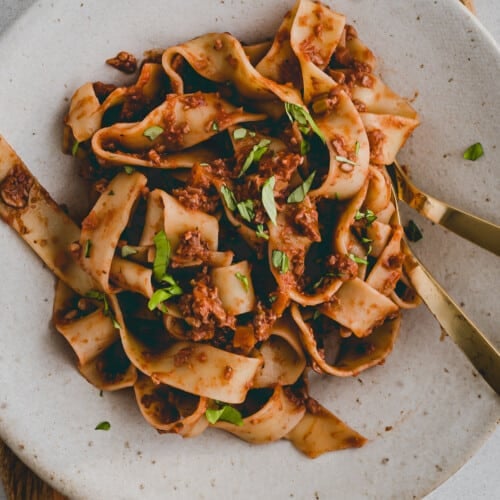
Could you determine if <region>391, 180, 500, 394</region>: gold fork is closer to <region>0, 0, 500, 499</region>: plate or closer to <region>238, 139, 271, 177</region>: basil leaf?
<region>0, 0, 500, 499</region>: plate

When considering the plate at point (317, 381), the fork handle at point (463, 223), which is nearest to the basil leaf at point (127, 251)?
the plate at point (317, 381)

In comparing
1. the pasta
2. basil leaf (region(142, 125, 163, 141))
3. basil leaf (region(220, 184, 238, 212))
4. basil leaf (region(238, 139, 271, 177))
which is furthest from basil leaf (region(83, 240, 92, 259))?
basil leaf (region(238, 139, 271, 177))

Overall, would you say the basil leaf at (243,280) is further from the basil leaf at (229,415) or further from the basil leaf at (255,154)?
the basil leaf at (229,415)

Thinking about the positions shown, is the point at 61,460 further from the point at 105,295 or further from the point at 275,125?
the point at 275,125

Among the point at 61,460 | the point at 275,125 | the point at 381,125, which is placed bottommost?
the point at 61,460

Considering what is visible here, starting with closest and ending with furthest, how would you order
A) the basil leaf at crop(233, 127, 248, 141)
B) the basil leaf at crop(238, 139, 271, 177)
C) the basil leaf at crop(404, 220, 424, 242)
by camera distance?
the basil leaf at crop(238, 139, 271, 177) < the basil leaf at crop(233, 127, 248, 141) < the basil leaf at crop(404, 220, 424, 242)

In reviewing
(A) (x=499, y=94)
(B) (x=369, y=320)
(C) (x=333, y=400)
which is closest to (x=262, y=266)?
(B) (x=369, y=320)

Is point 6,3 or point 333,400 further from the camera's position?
point 6,3
